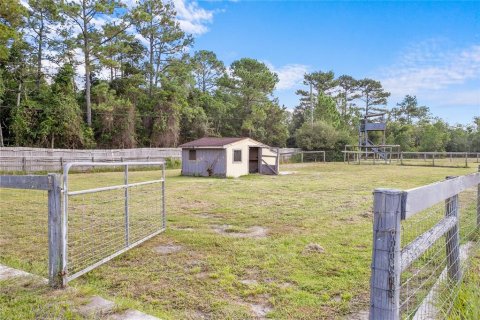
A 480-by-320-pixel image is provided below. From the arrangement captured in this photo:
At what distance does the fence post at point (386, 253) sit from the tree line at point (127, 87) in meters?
22.0

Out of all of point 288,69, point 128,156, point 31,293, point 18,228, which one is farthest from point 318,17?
point 288,69

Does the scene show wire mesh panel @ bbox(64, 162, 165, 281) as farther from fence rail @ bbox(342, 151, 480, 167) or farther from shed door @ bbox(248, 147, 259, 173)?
fence rail @ bbox(342, 151, 480, 167)

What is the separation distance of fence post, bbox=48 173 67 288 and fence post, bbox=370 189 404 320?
2.63 m

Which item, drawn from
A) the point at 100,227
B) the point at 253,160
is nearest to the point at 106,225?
the point at 100,227

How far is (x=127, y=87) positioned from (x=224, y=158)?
16.7 metres

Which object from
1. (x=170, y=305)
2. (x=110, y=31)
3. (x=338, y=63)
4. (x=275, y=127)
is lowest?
(x=170, y=305)

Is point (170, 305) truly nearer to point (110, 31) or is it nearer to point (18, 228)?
point (18, 228)

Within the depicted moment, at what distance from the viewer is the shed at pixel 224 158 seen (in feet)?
51.2

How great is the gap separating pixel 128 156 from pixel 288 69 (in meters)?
27.9

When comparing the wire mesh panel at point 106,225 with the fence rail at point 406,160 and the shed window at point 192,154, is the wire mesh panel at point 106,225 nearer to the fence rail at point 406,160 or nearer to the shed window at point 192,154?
the shed window at point 192,154

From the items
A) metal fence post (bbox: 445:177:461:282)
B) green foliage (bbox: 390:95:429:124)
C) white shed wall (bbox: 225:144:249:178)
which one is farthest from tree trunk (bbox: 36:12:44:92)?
green foliage (bbox: 390:95:429:124)

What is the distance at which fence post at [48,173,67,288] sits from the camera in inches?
115

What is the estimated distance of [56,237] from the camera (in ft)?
9.67

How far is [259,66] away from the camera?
3616 centimetres
